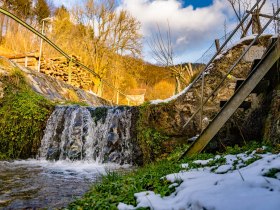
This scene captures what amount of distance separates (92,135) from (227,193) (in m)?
6.37

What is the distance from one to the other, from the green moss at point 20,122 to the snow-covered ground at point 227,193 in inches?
236

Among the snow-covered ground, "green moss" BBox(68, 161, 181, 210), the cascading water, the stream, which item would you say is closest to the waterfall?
the cascading water

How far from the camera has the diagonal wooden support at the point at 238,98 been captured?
189 inches

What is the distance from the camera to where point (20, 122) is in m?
8.24

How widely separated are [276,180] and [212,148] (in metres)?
4.23

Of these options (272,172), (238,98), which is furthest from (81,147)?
(272,172)

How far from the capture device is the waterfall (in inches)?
313

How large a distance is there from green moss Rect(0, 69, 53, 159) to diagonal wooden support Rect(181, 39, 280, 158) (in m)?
4.84

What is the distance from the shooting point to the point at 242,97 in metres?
5.07

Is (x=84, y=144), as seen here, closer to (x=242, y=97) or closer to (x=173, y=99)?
(x=173, y=99)

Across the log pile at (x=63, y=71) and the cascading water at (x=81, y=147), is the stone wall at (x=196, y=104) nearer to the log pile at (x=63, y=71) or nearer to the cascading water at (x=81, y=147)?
the cascading water at (x=81, y=147)

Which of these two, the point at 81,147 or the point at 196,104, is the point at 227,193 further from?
the point at 81,147

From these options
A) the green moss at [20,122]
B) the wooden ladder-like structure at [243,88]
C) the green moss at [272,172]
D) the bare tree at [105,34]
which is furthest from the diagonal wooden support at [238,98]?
the bare tree at [105,34]

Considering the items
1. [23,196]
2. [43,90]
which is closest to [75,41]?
[43,90]
